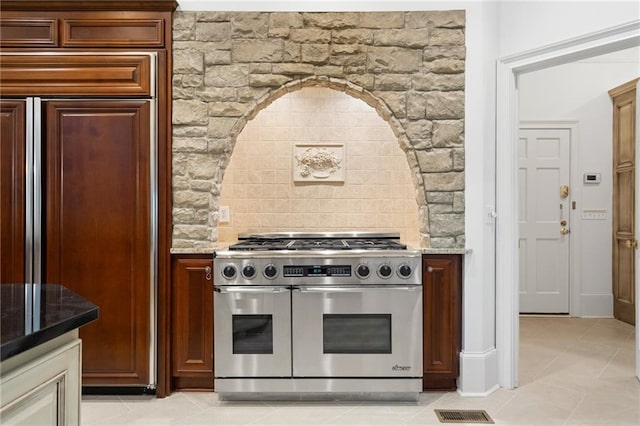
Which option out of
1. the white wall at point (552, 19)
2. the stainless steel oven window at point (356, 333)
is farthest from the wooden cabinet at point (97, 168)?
the white wall at point (552, 19)

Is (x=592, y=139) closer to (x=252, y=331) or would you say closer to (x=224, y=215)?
(x=224, y=215)

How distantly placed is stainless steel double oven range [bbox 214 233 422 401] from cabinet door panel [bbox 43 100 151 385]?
55 cm

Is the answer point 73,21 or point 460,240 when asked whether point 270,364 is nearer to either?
point 460,240

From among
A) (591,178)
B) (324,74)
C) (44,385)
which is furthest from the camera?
(591,178)

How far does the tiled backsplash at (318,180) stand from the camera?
3.55 meters

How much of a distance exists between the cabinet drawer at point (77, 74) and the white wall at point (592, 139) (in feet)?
13.7

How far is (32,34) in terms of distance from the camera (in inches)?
106

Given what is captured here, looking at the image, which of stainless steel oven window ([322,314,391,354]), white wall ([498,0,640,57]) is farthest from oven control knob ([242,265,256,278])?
white wall ([498,0,640,57])

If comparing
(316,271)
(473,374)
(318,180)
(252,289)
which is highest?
(318,180)

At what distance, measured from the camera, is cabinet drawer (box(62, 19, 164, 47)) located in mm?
2701

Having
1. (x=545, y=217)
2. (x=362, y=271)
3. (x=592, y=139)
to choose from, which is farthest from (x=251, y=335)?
(x=592, y=139)

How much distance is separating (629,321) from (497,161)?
3060 millimetres

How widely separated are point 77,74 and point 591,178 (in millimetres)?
5109

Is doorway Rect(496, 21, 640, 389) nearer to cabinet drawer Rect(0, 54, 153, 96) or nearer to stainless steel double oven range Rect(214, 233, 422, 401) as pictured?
stainless steel double oven range Rect(214, 233, 422, 401)
